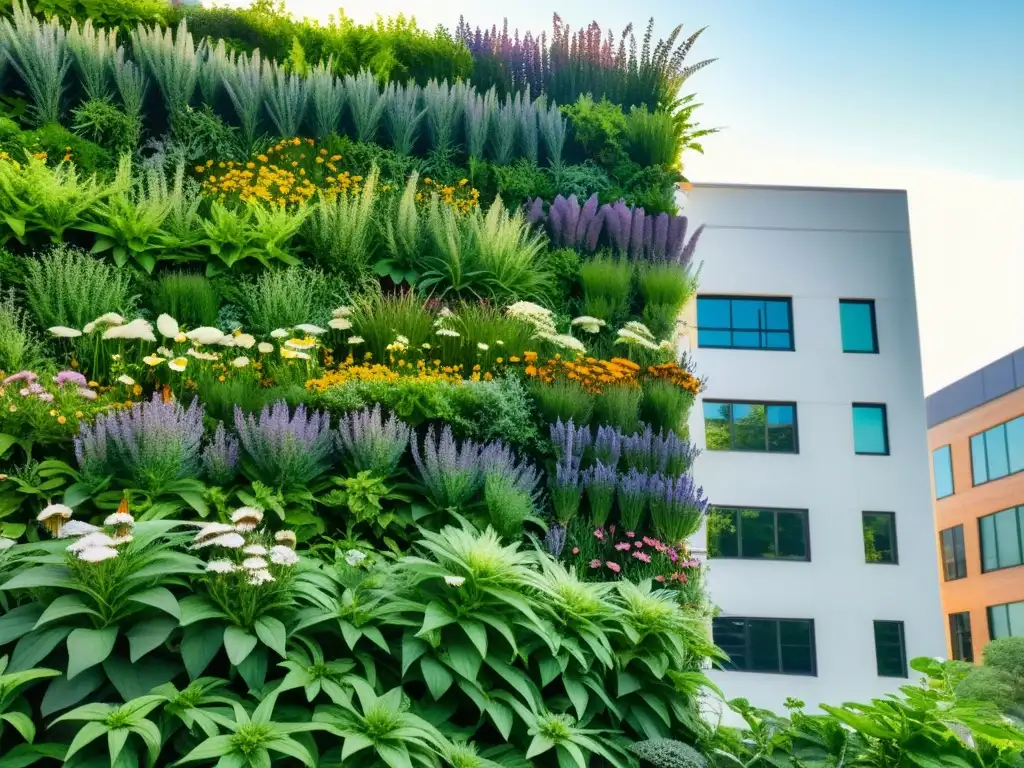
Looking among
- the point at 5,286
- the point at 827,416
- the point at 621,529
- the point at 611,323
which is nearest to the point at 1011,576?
the point at 827,416

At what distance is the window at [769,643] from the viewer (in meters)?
18.2

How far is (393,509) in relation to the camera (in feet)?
19.8

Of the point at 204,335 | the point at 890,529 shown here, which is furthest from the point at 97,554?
the point at 890,529

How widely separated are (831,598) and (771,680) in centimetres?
202

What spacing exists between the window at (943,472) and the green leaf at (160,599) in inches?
1353

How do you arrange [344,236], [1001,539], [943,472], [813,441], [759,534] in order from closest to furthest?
1. [344,236]
2. [759,534]
3. [813,441]
4. [1001,539]
5. [943,472]

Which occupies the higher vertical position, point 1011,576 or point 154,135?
point 154,135

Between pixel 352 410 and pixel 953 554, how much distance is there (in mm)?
32176

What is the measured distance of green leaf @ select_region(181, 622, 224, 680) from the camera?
400 centimetres

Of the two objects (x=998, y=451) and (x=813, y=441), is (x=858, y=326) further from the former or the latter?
(x=998, y=451)

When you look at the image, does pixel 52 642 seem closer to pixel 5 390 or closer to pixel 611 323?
pixel 5 390

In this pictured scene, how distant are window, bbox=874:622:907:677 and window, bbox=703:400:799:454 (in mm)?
3805

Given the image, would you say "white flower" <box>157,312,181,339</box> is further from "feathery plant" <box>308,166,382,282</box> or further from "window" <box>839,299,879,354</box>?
"window" <box>839,299,879,354</box>

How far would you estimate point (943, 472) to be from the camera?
3522 cm
